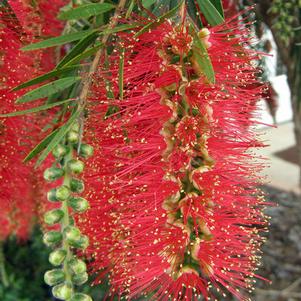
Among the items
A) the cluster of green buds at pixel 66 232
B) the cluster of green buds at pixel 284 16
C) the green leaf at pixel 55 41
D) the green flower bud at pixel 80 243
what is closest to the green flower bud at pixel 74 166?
the cluster of green buds at pixel 66 232

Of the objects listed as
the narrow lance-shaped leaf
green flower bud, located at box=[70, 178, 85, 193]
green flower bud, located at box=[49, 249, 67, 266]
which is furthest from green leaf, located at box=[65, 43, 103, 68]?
green flower bud, located at box=[49, 249, 67, 266]

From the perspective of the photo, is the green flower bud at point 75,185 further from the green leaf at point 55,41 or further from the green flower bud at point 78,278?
the green leaf at point 55,41

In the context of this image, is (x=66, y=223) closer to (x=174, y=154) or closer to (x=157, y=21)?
(x=174, y=154)

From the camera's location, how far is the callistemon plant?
913mm

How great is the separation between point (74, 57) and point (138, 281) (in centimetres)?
48

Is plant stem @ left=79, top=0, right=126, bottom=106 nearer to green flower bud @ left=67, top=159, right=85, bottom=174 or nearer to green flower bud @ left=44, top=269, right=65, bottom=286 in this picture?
green flower bud @ left=67, top=159, right=85, bottom=174

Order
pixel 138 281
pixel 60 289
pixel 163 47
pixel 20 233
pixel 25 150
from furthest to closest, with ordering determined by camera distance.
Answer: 1. pixel 20 233
2. pixel 25 150
3. pixel 138 281
4. pixel 163 47
5. pixel 60 289

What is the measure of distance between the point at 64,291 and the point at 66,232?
9 centimetres

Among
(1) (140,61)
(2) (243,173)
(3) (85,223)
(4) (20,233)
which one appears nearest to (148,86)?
(1) (140,61)

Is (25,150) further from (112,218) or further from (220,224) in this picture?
(220,224)

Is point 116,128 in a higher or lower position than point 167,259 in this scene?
higher

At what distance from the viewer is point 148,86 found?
99 cm

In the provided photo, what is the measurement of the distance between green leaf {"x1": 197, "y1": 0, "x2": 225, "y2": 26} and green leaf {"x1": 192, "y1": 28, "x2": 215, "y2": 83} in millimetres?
76

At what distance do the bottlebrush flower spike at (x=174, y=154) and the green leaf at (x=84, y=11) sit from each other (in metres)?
0.08
